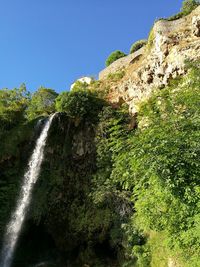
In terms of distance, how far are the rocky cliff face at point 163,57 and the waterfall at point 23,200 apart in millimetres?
4619

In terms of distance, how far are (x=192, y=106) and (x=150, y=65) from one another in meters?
9.49

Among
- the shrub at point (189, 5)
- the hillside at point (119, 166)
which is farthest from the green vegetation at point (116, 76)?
the shrub at point (189, 5)

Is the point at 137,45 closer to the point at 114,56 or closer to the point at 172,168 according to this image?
the point at 114,56

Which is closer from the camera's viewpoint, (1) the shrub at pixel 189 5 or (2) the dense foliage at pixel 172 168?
(2) the dense foliage at pixel 172 168

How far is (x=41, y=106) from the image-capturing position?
1066 inches

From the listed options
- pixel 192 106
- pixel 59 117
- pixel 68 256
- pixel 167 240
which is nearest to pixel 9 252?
pixel 68 256

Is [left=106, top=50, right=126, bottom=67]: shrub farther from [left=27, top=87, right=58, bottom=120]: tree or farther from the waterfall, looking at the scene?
the waterfall

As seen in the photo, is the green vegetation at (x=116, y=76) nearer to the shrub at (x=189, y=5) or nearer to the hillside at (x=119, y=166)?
the hillside at (x=119, y=166)

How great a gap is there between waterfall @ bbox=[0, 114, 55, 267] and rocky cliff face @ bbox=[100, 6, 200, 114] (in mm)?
4619

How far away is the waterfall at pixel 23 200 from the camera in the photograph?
1635cm

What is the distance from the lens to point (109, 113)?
62.7ft

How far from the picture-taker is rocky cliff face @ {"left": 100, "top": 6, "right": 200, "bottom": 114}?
1741 cm

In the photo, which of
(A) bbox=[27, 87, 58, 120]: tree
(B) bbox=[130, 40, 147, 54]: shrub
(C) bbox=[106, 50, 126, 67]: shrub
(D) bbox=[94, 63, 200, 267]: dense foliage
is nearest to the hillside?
(D) bbox=[94, 63, 200, 267]: dense foliage

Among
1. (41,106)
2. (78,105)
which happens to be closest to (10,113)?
(78,105)
